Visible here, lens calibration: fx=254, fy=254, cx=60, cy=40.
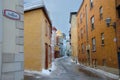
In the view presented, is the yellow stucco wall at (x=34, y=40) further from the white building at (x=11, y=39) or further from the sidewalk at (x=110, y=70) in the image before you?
the white building at (x=11, y=39)

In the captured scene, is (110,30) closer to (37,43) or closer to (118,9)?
(118,9)

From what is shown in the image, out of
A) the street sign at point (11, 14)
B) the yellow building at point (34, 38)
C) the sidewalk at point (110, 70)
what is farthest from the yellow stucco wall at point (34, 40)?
the street sign at point (11, 14)

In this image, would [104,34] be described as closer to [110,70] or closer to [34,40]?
[110,70]

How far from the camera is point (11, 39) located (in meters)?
7.04

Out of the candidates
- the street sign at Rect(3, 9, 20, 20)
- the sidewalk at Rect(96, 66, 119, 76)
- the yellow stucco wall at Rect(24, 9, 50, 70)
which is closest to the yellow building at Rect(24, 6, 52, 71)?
the yellow stucco wall at Rect(24, 9, 50, 70)

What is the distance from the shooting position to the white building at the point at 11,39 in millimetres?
6679

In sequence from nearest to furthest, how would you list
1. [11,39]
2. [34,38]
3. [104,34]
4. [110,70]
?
[11,39], [34,38], [110,70], [104,34]

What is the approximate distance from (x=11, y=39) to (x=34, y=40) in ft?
47.9

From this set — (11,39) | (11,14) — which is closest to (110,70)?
(11,39)

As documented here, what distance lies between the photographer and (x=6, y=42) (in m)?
6.88

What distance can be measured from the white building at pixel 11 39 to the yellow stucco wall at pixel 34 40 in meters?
13.9

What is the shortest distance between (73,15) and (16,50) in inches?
2641

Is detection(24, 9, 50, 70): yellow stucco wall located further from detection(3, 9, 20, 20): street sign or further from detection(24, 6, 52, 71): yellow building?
detection(3, 9, 20, 20): street sign

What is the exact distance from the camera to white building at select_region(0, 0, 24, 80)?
668cm
